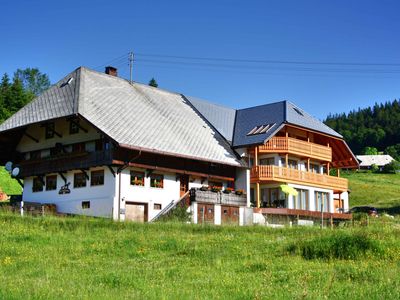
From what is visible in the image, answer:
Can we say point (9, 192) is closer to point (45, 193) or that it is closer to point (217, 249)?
point (45, 193)

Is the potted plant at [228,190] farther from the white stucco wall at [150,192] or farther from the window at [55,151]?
the window at [55,151]

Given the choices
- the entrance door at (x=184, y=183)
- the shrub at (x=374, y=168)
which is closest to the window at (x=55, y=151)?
the entrance door at (x=184, y=183)

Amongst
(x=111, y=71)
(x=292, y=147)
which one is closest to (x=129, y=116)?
(x=111, y=71)

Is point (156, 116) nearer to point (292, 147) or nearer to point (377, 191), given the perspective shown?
point (292, 147)

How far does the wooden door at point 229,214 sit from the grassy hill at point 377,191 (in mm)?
24884

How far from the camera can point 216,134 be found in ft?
145

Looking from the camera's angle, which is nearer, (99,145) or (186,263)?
(186,263)

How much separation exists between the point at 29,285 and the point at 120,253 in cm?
655

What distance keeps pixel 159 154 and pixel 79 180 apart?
5411 mm

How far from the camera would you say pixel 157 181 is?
37688 mm

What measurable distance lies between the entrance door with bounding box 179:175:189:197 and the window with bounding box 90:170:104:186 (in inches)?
213

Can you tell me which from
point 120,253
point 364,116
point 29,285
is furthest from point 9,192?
point 364,116

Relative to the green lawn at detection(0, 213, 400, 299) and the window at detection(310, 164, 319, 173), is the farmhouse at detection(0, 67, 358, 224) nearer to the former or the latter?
the window at detection(310, 164, 319, 173)

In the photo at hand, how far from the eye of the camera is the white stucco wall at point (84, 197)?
116 ft
